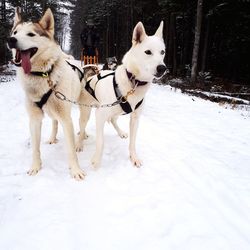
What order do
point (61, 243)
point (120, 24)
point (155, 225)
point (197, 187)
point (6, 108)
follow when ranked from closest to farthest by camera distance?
point (61, 243) → point (155, 225) → point (197, 187) → point (6, 108) → point (120, 24)

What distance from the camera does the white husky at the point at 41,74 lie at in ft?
10.8

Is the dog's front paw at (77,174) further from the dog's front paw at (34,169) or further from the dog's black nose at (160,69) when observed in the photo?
the dog's black nose at (160,69)

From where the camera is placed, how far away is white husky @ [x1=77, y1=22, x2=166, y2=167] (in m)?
3.54

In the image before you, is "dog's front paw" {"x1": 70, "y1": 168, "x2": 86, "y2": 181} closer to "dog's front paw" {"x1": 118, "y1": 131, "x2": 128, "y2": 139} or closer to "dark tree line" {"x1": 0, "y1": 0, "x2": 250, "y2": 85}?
"dog's front paw" {"x1": 118, "y1": 131, "x2": 128, "y2": 139}

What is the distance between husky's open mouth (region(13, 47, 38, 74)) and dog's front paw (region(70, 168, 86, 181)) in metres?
1.49

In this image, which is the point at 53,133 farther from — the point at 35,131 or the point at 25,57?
the point at 25,57

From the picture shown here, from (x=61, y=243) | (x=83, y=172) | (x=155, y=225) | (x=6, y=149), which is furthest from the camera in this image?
(x=6, y=149)

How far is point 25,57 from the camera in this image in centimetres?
328

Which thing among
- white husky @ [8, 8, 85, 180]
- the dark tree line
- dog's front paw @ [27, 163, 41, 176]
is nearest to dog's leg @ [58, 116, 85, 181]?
white husky @ [8, 8, 85, 180]

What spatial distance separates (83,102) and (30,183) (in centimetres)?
170

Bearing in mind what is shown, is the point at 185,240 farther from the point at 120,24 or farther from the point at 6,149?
the point at 120,24

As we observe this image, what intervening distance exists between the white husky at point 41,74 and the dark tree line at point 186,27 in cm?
1331

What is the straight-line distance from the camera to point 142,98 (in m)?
3.92

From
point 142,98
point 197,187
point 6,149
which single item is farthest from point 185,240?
point 6,149
